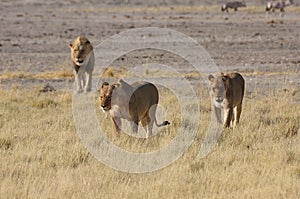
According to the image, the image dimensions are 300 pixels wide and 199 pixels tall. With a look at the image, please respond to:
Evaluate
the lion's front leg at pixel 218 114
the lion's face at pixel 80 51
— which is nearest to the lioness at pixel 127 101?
the lion's front leg at pixel 218 114

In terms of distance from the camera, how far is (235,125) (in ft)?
37.4

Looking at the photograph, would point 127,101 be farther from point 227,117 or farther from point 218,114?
point 218,114

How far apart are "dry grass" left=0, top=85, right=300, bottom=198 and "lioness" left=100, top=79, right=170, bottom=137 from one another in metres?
0.30

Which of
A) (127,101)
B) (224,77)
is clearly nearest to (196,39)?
(224,77)

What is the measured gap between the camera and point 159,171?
8.88 metres

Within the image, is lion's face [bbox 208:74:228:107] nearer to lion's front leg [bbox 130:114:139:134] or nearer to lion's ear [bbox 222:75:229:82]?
lion's ear [bbox 222:75:229:82]

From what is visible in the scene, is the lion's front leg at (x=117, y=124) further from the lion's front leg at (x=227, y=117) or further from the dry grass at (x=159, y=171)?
the lion's front leg at (x=227, y=117)

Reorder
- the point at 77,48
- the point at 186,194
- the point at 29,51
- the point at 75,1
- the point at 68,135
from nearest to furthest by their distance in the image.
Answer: the point at 186,194, the point at 68,135, the point at 77,48, the point at 29,51, the point at 75,1

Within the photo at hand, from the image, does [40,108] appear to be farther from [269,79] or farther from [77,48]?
[269,79]

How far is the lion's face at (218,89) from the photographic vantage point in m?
11.1

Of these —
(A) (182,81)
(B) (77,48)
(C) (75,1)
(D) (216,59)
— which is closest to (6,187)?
(B) (77,48)

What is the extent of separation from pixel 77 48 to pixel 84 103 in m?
2.67

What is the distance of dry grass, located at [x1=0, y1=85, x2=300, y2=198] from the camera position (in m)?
7.87

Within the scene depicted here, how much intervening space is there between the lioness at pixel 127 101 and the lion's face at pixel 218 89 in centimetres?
91
